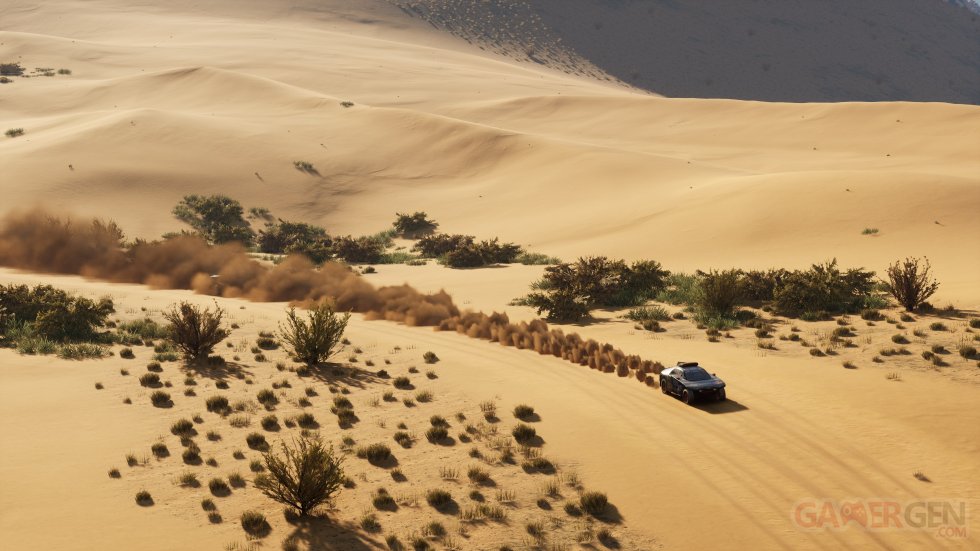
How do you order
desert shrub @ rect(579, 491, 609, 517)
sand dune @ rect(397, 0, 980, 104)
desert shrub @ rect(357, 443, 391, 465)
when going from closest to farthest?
desert shrub @ rect(579, 491, 609, 517)
desert shrub @ rect(357, 443, 391, 465)
sand dune @ rect(397, 0, 980, 104)

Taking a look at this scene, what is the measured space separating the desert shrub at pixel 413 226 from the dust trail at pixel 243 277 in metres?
11.4

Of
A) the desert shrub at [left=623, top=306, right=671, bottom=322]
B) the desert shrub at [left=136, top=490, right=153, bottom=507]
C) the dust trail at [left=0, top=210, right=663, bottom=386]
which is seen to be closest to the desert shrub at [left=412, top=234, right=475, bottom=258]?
the dust trail at [left=0, top=210, right=663, bottom=386]

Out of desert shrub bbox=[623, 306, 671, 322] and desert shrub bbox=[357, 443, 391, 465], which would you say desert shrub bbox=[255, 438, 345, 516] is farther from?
desert shrub bbox=[623, 306, 671, 322]

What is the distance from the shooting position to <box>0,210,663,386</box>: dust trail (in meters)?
21.2

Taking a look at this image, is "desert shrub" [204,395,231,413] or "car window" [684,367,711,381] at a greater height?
"car window" [684,367,711,381]

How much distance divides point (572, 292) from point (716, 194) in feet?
56.8

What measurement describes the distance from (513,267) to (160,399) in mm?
20303

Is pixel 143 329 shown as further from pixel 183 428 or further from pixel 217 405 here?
pixel 183 428

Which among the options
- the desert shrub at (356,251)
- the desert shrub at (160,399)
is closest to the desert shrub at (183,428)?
the desert shrub at (160,399)

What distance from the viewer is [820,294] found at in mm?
22953

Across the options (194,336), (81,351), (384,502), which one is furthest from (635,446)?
A: (81,351)

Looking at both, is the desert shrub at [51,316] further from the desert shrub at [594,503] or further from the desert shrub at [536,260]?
the desert shrub at [536,260]

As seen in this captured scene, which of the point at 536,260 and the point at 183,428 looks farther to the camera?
the point at 536,260

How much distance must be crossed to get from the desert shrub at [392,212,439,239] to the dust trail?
11.4 metres
